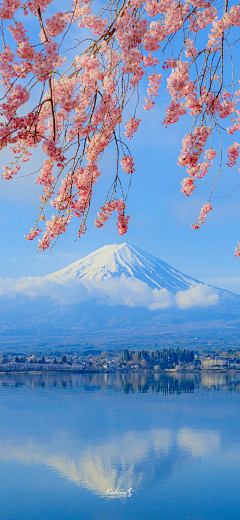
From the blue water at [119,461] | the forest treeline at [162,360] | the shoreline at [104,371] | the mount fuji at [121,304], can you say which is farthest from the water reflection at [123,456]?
the mount fuji at [121,304]

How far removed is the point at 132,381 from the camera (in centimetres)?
3319

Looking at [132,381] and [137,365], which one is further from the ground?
[137,365]

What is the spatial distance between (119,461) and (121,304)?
12109 cm

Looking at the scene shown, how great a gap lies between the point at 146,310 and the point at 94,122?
126 meters

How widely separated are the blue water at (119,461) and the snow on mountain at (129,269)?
104 m

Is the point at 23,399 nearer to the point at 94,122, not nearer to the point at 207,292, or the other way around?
the point at 94,122

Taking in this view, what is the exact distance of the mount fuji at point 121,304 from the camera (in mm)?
110812

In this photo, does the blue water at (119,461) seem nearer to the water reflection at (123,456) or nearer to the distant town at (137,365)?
the water reflection at (123,456)

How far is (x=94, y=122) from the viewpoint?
3.30 meters

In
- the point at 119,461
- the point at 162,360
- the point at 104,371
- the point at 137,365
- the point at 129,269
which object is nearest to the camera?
the point at 119,461

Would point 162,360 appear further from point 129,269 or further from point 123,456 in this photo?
point 129,269

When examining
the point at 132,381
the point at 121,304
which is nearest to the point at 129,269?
the point at 121,304

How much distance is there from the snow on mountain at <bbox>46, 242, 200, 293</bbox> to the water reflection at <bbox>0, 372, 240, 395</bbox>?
81.3 metres

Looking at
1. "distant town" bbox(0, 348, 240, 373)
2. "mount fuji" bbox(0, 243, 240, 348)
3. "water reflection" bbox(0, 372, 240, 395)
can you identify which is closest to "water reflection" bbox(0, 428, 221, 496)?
"water reflection" bbox(0, 372, 240, 395)
